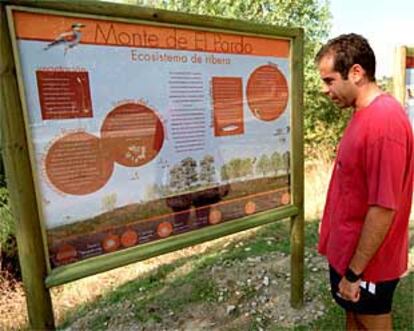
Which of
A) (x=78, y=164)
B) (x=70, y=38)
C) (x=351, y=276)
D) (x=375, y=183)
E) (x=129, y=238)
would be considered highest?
(x=70, y=38)

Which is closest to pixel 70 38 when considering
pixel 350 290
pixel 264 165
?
pixel 264 165

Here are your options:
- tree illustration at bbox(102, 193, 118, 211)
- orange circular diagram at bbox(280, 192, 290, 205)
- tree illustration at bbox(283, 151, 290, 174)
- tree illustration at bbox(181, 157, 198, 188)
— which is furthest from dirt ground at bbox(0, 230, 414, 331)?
tree illustration at bbox(102, 193, 118, 211)

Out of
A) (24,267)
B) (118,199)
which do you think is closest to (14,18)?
(118,199)

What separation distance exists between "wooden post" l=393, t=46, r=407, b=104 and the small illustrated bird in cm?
418

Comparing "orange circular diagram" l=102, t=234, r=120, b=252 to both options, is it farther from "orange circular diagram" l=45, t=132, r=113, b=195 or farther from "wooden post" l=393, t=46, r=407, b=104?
"wooden post" l=393, t=46, r=407, b=104

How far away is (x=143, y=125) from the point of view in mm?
2186

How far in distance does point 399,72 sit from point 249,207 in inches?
130

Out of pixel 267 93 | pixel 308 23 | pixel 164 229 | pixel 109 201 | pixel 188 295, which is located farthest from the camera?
pixel 308 23

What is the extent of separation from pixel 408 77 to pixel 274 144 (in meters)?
3.16

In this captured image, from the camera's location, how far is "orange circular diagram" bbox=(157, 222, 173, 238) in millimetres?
2324

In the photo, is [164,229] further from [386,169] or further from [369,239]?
[386,169]

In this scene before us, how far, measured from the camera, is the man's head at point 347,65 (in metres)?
1.81

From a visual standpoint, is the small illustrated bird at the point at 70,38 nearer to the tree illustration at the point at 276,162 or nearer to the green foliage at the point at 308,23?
the tree illustration at the point at 276,162

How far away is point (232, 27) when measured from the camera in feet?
8.12
